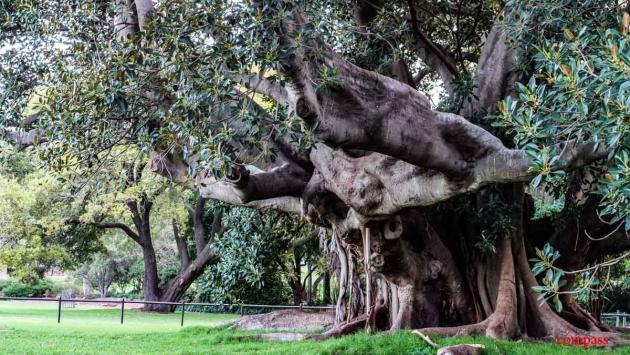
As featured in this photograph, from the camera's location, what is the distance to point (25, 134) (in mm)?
9312

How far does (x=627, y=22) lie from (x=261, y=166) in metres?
6.45

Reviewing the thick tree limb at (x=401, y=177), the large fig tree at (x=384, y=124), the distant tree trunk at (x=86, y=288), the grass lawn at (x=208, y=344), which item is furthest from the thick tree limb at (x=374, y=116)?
the distant tree trunk at (x=86, y=288)

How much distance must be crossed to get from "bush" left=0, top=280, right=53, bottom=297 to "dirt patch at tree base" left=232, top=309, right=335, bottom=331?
22354 mm

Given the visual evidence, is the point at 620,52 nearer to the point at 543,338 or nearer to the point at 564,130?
the point at 564,130

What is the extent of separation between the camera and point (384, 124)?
5.84 metres

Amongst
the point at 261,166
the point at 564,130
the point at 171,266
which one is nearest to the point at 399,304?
the point at 261,166

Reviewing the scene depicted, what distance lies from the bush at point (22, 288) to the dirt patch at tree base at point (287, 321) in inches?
880

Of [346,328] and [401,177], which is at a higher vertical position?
[401,177]

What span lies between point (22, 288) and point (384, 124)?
30989mm

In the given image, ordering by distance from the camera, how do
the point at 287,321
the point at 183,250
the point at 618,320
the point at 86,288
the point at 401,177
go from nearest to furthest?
the point at 401,177 < the point at 287,321 < the point at 618,320 < the point at 183,250 < the point at 86,288

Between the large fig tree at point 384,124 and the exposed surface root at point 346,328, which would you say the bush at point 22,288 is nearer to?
the large fig tree at point 384,124

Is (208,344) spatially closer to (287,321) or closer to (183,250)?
(287,321)

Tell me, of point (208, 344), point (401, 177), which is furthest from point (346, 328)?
point (401, 177)

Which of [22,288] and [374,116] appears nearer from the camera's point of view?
[374,116]
